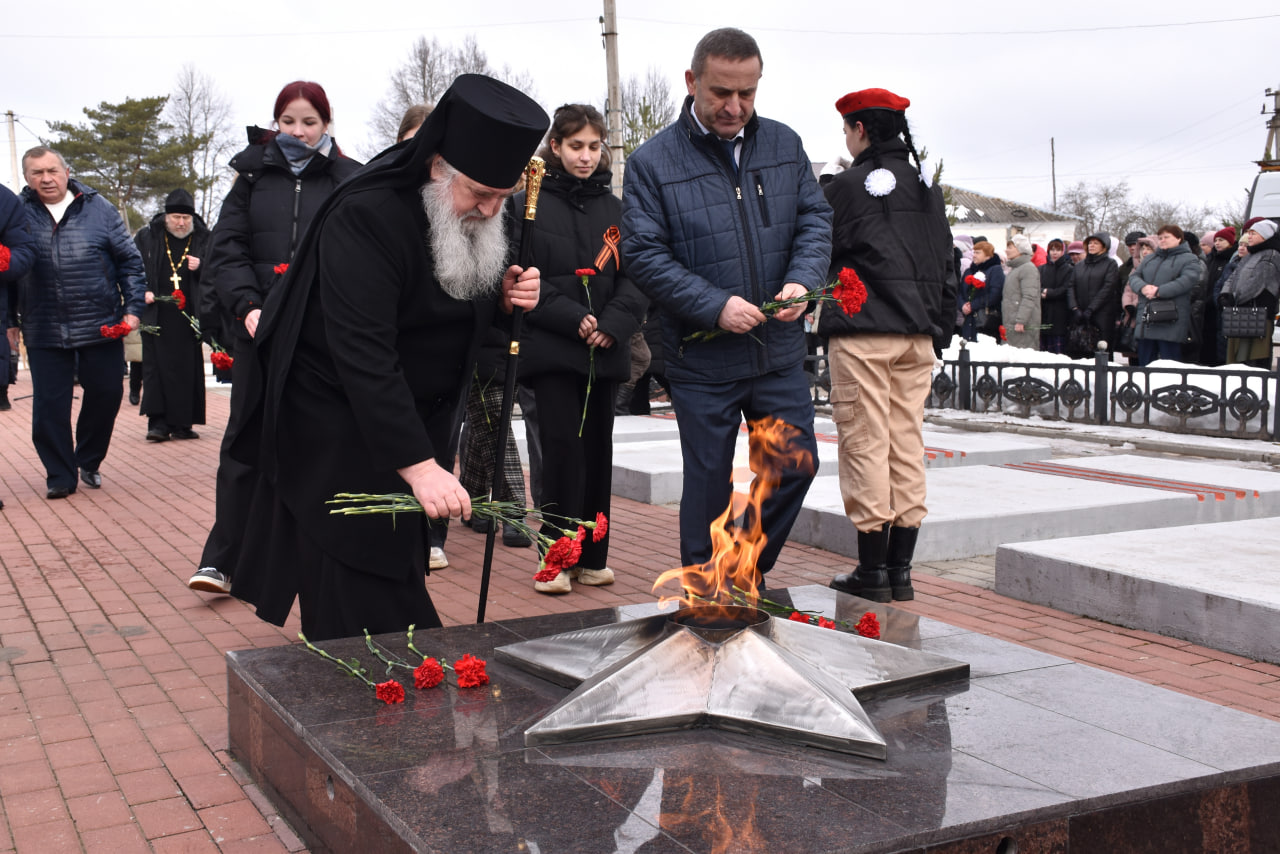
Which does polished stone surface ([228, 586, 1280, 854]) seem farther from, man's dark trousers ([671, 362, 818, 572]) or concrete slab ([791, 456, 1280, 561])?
concrete slab ([791, 456, 1280, 561])

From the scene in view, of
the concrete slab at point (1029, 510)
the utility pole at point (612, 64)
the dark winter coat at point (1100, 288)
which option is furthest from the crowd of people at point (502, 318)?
the utility pole at point (612, 64)

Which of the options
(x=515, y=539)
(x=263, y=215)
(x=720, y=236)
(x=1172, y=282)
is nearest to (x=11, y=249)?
(x=263, y=215)

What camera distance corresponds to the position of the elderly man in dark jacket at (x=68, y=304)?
8.14 m

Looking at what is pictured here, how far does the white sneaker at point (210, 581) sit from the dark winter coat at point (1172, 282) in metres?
10.8

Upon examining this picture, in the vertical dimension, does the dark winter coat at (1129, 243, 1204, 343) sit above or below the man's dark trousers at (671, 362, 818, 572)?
above

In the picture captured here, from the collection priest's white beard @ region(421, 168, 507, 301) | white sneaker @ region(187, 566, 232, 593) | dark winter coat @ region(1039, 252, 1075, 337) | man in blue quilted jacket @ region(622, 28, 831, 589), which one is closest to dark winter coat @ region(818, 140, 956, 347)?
man in blue quilted jacket @ region(622, 28, 831, 589)

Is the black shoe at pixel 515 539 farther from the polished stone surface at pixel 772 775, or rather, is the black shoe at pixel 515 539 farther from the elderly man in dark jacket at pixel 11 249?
the elderly man in dark jacket at pixel 11 249

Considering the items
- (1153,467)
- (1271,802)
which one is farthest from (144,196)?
(1271,802)

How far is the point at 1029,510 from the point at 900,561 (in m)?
1.33

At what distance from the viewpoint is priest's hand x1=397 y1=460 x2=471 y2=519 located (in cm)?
329

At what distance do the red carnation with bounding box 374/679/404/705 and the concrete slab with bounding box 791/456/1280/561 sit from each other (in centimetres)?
357

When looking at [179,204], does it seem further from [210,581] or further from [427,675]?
[427,675]

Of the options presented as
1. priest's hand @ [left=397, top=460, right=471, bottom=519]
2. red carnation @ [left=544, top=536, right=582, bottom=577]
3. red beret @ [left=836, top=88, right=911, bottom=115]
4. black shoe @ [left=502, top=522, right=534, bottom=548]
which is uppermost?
red beret @ [left=836, top=88, right=911, bottom=115]

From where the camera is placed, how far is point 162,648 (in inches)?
184
